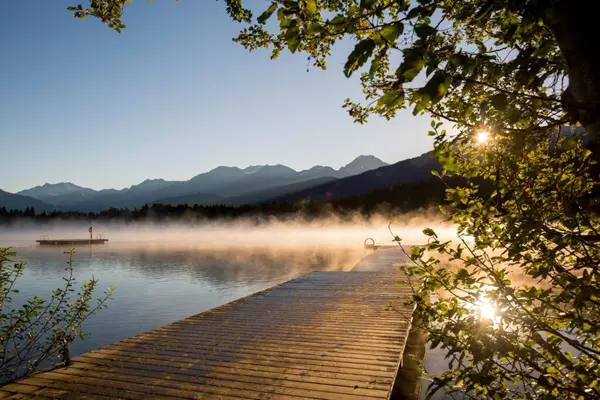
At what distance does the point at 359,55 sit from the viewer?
136 centimetres

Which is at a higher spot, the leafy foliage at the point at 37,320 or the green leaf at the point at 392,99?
the green leaf at the point at 392,99

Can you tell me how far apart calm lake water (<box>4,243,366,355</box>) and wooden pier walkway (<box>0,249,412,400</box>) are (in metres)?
5.52

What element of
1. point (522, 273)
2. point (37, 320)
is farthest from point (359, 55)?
point (37, 320)

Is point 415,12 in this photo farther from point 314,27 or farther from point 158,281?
point 158,281

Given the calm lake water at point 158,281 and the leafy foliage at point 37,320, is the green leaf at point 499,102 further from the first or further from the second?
the calm lake water at point 158,281

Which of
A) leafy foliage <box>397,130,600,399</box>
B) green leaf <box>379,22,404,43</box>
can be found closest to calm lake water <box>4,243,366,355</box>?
leafy foliage <box>397,130,600,399</box>

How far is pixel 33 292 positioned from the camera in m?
19.3

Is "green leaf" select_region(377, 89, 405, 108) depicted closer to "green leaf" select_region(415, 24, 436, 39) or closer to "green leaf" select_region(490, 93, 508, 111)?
"green leaf" select_region(415, 24, 436, 39)

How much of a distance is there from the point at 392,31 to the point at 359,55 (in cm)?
13

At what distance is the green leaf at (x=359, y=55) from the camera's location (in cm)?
135

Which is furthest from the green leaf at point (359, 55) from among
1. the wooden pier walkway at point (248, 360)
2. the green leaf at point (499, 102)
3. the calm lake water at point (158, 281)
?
the calm lake water at point (158, 281)

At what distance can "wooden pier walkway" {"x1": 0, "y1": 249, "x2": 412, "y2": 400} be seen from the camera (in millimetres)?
4691

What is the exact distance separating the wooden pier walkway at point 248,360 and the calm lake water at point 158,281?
18.1ft

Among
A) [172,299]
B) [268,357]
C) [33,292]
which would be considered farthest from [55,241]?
[268,357]
